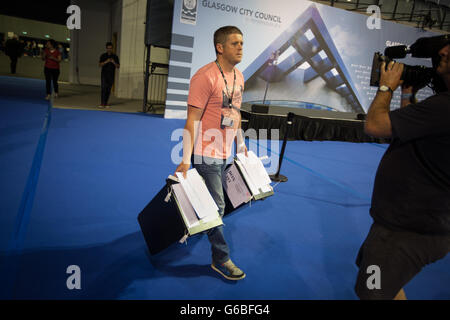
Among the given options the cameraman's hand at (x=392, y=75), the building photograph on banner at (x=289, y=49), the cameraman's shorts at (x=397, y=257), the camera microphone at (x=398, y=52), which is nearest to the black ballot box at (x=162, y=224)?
the cameraman's shorts at (x=397, y=257)

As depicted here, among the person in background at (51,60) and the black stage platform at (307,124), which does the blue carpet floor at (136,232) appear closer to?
the black stage platform at (307,124)

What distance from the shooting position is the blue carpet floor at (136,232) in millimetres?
1862

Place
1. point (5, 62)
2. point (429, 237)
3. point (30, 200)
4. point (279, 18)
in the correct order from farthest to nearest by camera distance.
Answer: point (5, 62) → point (279, 18) → point (30, 200) → point (429, 237)

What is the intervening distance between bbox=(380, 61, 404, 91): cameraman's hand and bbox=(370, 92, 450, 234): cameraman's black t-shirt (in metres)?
0.19

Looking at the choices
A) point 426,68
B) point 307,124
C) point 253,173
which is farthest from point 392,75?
point 307,124

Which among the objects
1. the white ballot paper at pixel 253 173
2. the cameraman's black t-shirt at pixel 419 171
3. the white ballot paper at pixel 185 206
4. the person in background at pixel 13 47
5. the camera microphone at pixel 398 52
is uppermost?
the person in background at pixel 13 47

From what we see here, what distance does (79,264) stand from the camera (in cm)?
194

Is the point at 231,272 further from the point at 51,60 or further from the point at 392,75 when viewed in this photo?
the point at 51,60

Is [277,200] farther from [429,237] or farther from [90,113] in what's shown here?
[90,113]

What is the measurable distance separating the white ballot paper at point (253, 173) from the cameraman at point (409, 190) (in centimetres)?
94

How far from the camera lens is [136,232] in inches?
95.2

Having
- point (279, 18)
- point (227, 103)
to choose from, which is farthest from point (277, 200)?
point (279, 18)

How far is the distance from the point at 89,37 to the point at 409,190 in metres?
14.8
